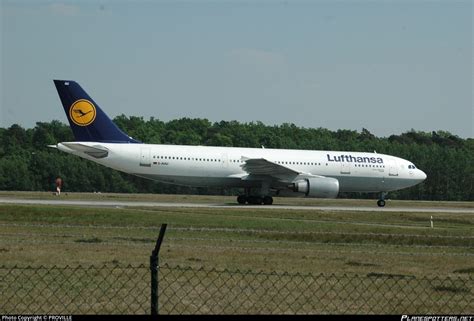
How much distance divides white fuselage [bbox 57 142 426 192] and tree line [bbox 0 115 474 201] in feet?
104

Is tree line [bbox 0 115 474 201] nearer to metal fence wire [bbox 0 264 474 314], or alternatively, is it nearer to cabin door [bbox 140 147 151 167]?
cabin door [bbox 140 147 151 167]

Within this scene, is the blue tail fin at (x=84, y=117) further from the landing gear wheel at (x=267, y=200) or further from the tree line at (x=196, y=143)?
the tree line at (x=196, y=143)

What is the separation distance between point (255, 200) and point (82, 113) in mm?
9907

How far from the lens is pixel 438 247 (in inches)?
804

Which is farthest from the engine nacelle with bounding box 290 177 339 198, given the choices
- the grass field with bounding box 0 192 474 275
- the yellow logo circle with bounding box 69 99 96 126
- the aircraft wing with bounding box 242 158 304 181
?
the grass field with bounding box 0 192 474 275

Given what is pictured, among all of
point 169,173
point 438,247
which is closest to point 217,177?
point 169,173

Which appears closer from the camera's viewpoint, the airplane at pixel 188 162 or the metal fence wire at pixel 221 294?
the metal fence wire at pixel 221 294

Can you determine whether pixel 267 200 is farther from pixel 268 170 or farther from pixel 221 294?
pixel 221 294

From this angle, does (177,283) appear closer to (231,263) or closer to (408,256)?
(231,263)

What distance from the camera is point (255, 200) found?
44844 millimetres

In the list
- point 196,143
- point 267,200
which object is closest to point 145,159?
point 267,200

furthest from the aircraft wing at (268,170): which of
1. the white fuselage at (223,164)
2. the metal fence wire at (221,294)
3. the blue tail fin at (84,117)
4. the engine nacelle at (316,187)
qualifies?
the metal fence wire at (221,294)

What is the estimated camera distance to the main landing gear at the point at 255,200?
4450cm

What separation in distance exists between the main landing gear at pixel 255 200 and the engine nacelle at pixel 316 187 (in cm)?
146
